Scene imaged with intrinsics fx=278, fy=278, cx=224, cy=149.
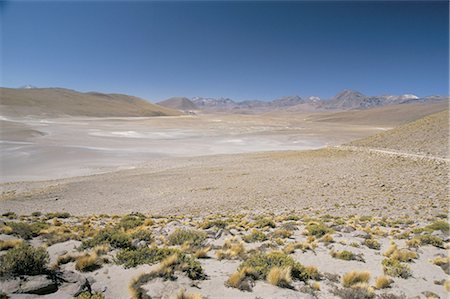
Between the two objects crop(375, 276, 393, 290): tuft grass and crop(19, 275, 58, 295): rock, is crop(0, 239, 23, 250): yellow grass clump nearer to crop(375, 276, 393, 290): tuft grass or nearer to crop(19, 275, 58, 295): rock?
crop(19, 275, 58, 295): rock

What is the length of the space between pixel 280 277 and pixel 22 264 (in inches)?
219

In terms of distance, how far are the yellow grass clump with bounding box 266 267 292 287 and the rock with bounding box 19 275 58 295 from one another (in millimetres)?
4486

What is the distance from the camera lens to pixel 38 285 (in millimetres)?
5508

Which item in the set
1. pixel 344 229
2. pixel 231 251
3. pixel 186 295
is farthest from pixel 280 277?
pixel 344 229

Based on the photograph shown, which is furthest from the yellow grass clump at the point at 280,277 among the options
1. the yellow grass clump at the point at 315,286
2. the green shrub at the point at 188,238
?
the green shrub at the point at 188,238

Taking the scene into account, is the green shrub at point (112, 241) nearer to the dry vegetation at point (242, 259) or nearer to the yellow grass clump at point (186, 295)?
the dry vegetation at point (242, 259)

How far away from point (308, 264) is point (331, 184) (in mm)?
17688

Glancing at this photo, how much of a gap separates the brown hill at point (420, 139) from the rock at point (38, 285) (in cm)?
3409

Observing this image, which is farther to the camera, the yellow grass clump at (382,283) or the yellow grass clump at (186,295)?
the yellow grass clump at (382,283)

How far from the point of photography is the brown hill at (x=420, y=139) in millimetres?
31766

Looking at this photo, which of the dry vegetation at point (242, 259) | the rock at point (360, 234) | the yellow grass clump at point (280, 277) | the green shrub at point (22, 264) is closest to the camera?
the green shrub at point (22, 264)

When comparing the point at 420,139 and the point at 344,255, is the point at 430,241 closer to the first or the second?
the point at 344,255

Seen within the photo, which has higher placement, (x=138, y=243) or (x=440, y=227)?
(x=138, y=243)

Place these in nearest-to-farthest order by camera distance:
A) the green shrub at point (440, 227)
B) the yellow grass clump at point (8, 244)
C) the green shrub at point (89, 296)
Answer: the green shrub at point (89, 296) < the yellow grass clump at point (8, 244) < the green shrub at point (440, 227)
